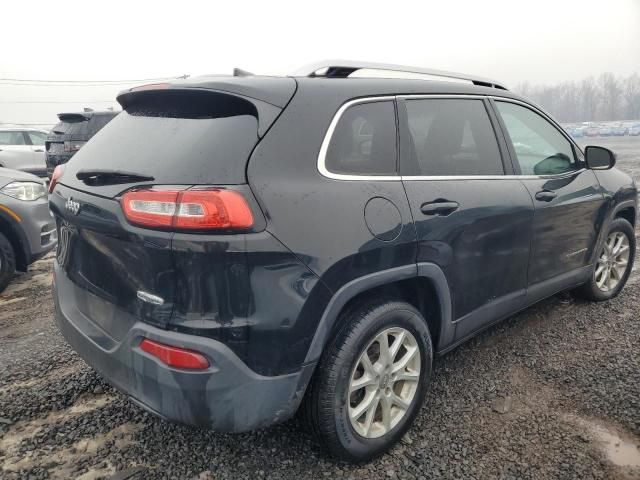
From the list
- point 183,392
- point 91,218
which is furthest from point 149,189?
point 183,392

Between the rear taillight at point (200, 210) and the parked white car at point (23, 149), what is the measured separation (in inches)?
468

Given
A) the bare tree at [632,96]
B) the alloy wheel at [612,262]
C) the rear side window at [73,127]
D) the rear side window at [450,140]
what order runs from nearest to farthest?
the rear side window at [450,140] < the alloy wheel at [612,262] < the rear side window at [73,127] < the bare tree at [632,96]

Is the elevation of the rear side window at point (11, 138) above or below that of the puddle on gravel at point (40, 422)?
above

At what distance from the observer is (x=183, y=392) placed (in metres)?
1.74

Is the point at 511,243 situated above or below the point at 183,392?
above

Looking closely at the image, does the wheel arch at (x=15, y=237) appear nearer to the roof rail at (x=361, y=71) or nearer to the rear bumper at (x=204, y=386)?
the rear bumper at (x=204, y=386)

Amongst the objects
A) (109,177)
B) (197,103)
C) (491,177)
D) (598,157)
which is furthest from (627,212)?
(109,177)

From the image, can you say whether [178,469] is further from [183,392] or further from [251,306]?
[251,306]

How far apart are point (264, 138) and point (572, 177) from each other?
2467mm

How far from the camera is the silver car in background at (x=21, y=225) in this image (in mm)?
4168

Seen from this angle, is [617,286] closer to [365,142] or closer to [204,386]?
[365,142]

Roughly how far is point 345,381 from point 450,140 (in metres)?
1.39

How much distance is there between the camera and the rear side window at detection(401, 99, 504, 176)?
2.35m

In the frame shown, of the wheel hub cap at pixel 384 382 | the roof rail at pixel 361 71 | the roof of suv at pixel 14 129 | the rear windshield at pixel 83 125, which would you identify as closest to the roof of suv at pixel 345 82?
the roof rail at pixel 361 71
